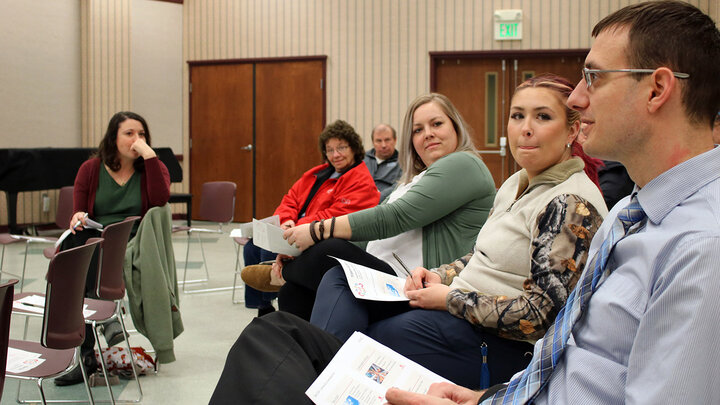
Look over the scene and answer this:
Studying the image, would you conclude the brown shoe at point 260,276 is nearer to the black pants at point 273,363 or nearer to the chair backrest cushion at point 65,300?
the chair backrest cushion at point 65,300

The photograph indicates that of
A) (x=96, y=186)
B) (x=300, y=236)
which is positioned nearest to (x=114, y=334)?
(x=96, y=186)

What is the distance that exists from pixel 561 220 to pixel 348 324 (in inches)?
26.4

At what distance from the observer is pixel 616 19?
1073mm

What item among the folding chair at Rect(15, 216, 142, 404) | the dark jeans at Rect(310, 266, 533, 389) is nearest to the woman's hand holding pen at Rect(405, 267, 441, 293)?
the dark jeans at Rect(310, 266, 533, 389)

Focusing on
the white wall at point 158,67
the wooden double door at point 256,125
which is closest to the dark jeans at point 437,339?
the wooden double door at point 256,125

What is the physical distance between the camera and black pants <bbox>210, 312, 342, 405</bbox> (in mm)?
1335

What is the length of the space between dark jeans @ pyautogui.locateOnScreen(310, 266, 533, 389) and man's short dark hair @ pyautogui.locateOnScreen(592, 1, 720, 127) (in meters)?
0.88

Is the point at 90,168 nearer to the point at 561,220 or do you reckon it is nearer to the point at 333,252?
the point at 333,252

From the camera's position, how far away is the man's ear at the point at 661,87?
3.27ft

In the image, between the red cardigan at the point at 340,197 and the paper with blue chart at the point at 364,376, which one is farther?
the red cardigan at the point at 340,197

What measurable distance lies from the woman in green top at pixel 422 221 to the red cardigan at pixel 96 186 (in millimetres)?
1313

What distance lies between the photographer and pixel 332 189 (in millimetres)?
3936

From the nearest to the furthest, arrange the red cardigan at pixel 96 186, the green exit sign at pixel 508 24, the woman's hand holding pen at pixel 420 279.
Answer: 1. the woman's hand holding pen at pixel 420 279
2. the red cardigan at pixel 96 186
3. the green exit sign at pixel 508 24

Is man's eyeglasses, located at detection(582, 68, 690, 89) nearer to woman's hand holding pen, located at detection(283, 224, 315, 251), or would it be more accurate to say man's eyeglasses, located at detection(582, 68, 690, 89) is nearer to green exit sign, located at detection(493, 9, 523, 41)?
woman's hand holding pen, located at detection(283, 224, 315, 251)
